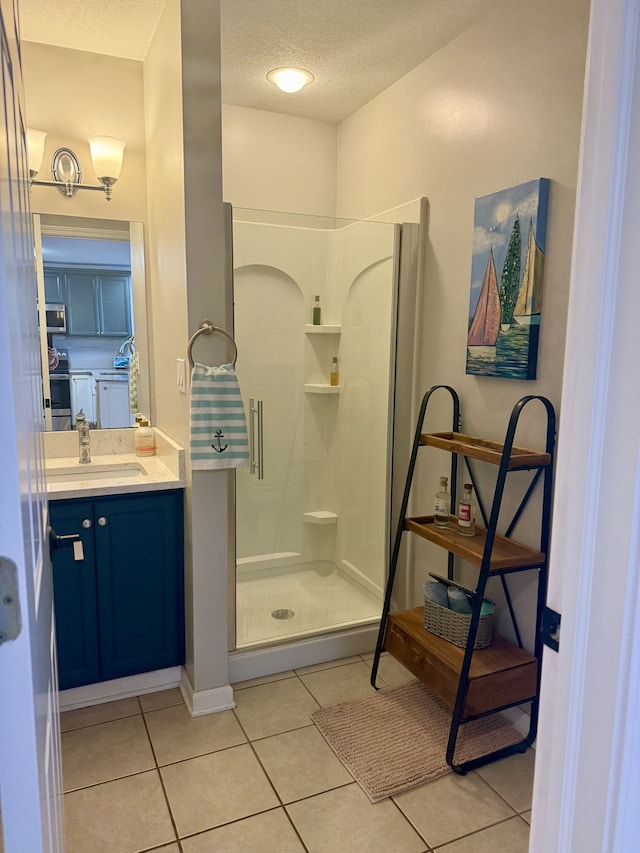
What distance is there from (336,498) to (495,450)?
1.14 m

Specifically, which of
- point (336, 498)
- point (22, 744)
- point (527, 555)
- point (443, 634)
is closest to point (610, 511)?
point (22, 744)

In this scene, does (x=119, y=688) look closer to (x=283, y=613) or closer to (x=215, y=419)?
(x=283, y=613)

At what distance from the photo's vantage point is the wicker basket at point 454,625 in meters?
2.15

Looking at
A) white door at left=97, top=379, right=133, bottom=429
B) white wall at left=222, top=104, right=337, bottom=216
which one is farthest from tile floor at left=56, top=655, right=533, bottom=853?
white wall at left=222, top=104, right=337, bottom=216

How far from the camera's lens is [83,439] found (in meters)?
A: 2.67

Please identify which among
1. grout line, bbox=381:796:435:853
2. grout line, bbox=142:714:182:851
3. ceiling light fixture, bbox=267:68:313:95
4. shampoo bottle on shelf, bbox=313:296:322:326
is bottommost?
grout line, bbox=381:796:435:853

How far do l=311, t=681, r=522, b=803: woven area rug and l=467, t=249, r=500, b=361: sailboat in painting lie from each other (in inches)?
55.5

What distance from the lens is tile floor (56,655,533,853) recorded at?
172 centimetres

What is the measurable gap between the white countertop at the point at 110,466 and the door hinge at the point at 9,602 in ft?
5.31

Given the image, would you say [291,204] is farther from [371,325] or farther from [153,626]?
[153,626]

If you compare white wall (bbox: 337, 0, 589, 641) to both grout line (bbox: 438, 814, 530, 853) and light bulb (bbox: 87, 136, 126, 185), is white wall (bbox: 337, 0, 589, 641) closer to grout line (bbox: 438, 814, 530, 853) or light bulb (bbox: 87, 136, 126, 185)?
grout line (bbox: 438, 814, 530, 853)

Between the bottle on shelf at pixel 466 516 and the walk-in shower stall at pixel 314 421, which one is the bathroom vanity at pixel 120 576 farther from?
the bottle on shelf at pixel 466 516

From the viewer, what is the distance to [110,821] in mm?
1778

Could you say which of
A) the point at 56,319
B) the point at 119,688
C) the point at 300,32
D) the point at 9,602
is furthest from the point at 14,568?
the point at 300,32
